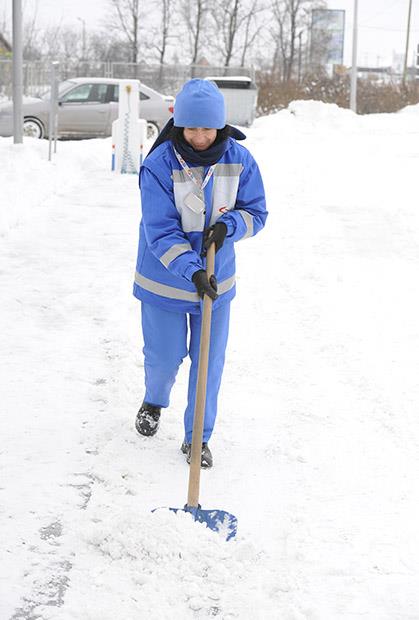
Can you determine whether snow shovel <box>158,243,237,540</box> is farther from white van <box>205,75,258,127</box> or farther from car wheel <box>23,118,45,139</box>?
white van <box>205,75,258,127</box>

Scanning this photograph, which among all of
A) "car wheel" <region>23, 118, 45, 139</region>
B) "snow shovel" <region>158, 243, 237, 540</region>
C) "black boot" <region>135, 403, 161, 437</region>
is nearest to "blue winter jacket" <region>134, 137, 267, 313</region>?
"snow shovel" <region>158, 243, 237, 540</region>

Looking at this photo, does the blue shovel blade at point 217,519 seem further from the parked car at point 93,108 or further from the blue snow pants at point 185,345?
the parked car at point 93,108

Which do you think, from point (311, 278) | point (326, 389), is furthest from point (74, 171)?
point (326, 389)

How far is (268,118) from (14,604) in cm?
2828

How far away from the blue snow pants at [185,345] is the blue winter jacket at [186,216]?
2.4 inches

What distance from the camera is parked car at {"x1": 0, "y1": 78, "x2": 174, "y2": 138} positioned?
70.0ft

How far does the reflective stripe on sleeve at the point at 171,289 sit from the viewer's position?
412 cm

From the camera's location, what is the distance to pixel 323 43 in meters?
60.8

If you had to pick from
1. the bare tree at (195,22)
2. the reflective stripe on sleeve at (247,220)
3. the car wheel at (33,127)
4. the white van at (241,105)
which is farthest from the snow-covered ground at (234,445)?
the bare tree at (195,22)

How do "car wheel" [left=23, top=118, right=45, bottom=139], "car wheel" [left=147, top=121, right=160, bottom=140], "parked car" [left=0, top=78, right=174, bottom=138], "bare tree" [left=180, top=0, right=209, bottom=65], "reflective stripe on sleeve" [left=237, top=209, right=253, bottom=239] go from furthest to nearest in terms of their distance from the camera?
1. "bare tree" [left=180, top=0, right=209, bottom=65]
2. "parked car" [left=0, top=78, right=174, bottom=138]
3. "car wheel" [left=147, top=121, right=160, bottom=140]
4. "car wheel" [left=23, top=118, right=45, bottom=139]
5. "reflective stripe on sleeve" [left=237, top=209, right=253, bottom=239]

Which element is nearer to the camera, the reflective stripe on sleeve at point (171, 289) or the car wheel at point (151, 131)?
the reflective stripe on sleeve at point (171, 289)

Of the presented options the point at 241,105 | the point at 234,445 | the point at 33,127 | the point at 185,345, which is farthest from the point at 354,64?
the point at 185,345

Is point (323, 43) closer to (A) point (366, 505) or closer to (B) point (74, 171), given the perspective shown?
(B) point (74, 171)

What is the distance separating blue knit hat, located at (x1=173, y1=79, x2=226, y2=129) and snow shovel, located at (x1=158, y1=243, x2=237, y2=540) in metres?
0.47
